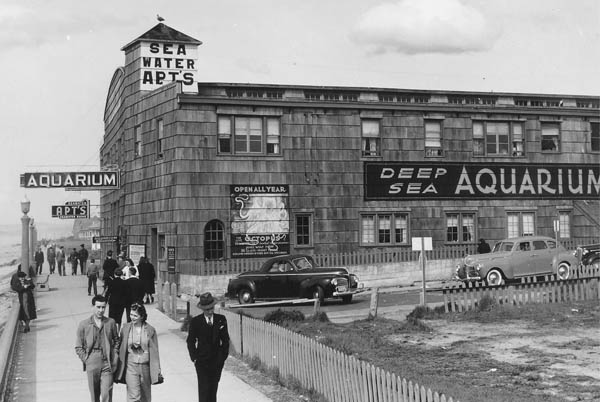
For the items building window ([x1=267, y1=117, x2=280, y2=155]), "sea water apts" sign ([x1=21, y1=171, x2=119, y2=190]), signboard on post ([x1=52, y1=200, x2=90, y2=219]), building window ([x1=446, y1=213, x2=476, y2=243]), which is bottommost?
building window ([x1=446, y1=213, x2=476, y2=243])

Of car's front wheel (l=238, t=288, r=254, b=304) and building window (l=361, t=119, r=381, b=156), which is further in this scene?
building window (l=361, t=119, r=381, b=156)

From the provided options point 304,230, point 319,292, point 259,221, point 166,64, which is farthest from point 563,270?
point 166,64

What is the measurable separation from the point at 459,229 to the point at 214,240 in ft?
36.0

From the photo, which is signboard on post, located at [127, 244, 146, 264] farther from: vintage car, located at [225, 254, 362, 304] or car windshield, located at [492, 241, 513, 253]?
car windshield, located at [492, 241, 513, 253]

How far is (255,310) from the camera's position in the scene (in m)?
22.5

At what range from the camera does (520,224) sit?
1280 inches

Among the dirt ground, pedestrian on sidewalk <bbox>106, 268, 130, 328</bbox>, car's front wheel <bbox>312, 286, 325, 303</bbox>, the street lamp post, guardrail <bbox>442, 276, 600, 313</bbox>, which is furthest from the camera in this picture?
the street lamp post

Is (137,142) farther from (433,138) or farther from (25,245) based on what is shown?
(433,138)

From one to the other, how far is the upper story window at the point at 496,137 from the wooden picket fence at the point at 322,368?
20525 millimetres

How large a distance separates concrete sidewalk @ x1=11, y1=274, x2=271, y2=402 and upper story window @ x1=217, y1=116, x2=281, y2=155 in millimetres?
9200

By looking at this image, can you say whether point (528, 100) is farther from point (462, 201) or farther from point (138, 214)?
point (138, 214)

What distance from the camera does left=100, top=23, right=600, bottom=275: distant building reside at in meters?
28.5

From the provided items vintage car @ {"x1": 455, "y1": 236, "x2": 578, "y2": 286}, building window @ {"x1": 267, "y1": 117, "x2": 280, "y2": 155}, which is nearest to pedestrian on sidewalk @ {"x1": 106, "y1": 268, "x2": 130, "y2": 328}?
vintage car @ {"x1": 455, "y1": 236, "x2": 578, "y2": 286}

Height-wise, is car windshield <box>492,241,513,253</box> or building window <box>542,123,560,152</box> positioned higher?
building window <box>542,123,560,152</box>
